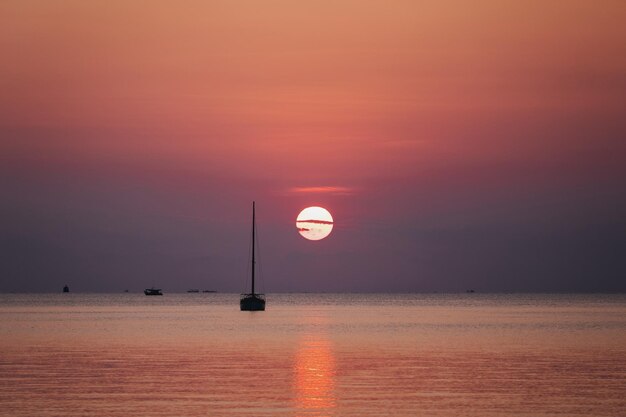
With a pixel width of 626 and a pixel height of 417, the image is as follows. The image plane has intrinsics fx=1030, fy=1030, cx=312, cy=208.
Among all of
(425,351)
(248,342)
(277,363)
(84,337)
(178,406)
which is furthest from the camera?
(84,337)

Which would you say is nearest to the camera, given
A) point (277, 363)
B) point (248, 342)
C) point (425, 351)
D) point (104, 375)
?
point (104, 375)

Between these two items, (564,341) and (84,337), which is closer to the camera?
(564,341)

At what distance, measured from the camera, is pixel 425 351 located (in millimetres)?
73562

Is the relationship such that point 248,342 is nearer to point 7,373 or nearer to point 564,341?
point 564,341

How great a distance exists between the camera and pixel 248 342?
85.2 meters

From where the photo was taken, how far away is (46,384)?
49.1 m

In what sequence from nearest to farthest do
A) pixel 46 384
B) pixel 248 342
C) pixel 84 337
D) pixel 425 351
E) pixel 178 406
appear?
pixel 178 406, pixel 46 384, pixel 425 351, pixel 248 342, pixel 84 337

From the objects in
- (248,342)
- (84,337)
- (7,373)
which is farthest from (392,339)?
(7,373)

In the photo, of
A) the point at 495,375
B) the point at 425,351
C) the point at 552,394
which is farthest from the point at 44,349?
the point at 552,394

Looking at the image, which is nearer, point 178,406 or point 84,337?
point 178,406

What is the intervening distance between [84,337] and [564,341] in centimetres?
4238

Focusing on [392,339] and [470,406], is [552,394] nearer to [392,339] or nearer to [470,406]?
[470,406]

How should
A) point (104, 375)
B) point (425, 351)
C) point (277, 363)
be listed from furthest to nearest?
point (425, 351), point (277, 363), point (104, 375)

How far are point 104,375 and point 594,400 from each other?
82.3 ft
